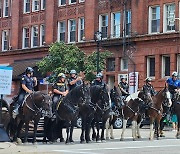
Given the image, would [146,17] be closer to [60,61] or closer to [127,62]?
[127,62]

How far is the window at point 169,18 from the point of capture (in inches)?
1700

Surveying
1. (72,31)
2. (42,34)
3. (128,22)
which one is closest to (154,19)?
(128,22)

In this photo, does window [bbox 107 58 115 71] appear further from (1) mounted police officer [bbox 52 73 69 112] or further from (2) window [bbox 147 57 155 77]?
(1) mounted police officer [bbox 52 73 69 112]

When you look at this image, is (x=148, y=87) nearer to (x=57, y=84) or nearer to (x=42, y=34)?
(x=57, y=84)

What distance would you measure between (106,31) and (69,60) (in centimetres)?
757

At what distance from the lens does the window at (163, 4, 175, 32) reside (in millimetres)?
43184

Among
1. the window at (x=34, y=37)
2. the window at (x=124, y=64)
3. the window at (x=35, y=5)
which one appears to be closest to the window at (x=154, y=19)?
the window at (x=124, y=64)

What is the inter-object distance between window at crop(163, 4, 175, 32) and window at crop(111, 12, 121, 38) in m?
4.91

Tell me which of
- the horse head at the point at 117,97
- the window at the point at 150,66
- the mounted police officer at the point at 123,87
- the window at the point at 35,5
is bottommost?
the horse head at the point at 117,97

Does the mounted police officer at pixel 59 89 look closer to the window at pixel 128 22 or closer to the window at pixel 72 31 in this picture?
the window at pixel 128 22

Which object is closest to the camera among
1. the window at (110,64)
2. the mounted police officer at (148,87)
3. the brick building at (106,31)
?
the mounted police officer at (148,87)

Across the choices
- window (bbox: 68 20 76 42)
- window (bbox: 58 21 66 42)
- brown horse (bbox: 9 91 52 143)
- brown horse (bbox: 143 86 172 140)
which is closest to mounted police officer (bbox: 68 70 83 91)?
brown horse (bbox: 9 91 52 143)

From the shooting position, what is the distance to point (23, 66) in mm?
53531

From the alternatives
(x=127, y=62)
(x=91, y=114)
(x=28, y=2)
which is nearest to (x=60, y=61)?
(x=127, y=62)
